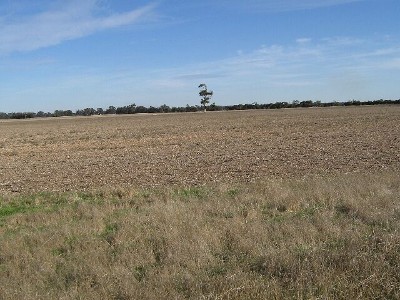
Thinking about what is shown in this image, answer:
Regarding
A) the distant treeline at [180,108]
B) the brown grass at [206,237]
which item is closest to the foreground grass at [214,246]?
the brown grass at [206,237]

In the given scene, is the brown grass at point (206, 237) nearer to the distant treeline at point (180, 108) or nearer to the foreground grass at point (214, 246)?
the foreground grass at point (214, 246)

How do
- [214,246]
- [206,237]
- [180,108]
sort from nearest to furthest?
[214,246]
[206,237]
[180,108]

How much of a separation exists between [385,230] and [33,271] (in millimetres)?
5389

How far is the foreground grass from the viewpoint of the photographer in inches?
210

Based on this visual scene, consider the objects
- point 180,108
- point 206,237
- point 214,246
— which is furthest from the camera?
point 180,108

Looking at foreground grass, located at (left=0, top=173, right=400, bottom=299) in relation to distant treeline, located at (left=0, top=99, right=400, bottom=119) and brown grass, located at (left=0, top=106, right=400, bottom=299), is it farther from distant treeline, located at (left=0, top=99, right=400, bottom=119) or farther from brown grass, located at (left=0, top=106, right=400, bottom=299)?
distant treeline, located at (left=0, top=99, right=400, bottom=119)

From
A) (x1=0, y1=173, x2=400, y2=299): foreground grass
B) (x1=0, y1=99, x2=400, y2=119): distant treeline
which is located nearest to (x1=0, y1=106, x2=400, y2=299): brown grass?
(x1=0, y1=173, x2=400, y2=299): foreground grass

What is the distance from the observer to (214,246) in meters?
6.91

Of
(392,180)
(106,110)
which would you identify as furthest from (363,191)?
(106,110)

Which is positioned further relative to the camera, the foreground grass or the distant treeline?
the distant treeline

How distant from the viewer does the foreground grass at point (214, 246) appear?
17.5 feet

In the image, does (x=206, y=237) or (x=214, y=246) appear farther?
(x=206, y=237)

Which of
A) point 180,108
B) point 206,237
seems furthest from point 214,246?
point 180,108

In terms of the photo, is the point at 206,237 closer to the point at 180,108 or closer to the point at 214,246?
the point at 214,246
